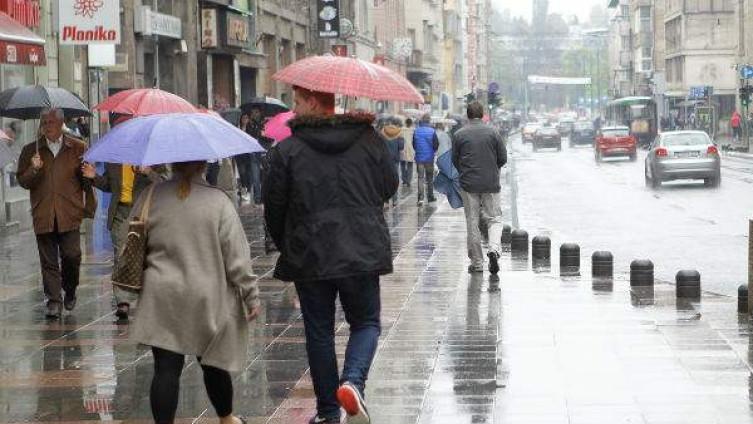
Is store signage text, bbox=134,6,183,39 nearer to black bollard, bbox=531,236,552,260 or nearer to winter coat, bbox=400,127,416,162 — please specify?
winter coat, bbox=400,127,416,162

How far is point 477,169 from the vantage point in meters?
15.6

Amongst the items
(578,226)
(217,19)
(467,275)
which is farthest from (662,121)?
(467,275)

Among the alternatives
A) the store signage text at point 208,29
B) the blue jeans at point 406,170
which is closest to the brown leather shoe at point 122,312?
the store signage text at point 208,29

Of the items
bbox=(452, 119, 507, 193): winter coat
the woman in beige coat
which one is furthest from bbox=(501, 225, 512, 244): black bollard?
the woman in beige coat

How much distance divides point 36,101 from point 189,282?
26.1 ft

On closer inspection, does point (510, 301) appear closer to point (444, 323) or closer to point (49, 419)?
point (444, 323)

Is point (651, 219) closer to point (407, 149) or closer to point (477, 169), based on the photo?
point (407, 149)

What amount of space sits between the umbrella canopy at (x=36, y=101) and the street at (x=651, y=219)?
584cm

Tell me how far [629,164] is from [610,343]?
157 ft

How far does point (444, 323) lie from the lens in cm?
1182

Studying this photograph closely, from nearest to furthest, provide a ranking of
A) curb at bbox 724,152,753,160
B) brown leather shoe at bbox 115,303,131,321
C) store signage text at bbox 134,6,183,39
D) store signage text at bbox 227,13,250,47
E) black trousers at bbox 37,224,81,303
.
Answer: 1. brown leather shoe at bbox 115,303,131,321
2. black trousers at bbox 37,224,81,303
3. store signage text at bbox 134,6,183,39
4. store signage text at bbox 227,13,250,47
5. curb at bbox 724,152,753,160

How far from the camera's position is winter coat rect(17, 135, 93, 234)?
1226 cm

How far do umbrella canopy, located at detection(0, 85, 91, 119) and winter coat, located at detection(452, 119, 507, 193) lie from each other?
12.3ft

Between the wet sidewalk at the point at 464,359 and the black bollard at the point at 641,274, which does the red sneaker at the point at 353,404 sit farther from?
the black bollard at the point at 641,274
